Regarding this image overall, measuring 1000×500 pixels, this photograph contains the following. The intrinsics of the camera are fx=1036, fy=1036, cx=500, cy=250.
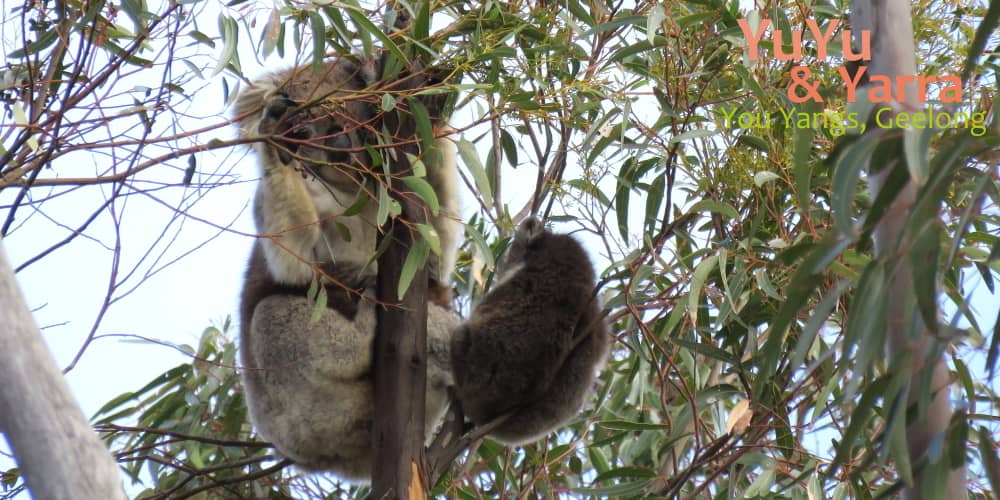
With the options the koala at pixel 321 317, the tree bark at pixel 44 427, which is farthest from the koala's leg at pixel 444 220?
the tree bark at pixel 44 427

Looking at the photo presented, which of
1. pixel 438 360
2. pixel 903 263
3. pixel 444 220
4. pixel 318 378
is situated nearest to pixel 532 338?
pixel 438 360

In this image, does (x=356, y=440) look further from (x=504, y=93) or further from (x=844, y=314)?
(x=844, y=314)

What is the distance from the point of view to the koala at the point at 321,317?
3191mm

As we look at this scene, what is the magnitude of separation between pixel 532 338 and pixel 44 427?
168 centimetres

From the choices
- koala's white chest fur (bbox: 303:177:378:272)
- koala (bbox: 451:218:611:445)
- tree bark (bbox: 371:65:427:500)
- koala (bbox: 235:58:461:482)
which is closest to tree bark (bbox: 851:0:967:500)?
koala (bbox: 451:218:611:445)

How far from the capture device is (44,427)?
1.45 m

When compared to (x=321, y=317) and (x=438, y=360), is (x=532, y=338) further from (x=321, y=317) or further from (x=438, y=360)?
(x=321, y=317)

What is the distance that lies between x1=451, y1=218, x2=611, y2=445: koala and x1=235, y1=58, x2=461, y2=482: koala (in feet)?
0.88

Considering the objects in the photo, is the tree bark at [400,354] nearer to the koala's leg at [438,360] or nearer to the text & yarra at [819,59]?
the koala's leg at [438,360]

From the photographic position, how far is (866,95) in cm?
167

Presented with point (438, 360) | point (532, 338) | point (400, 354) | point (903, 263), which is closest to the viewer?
point (903, 263)

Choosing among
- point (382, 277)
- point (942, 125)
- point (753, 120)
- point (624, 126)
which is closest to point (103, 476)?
point (382, 277)

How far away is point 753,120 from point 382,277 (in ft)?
3.83

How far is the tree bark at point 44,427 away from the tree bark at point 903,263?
123 centimetres
